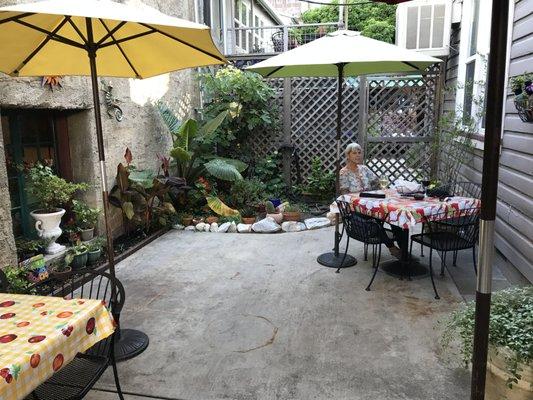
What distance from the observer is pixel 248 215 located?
6.86 meters

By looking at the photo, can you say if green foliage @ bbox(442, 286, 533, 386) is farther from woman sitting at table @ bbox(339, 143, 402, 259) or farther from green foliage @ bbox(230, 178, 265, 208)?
green foliage @ bbox(230, 178, 265, 208)

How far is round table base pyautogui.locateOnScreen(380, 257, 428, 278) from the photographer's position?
4371 mm

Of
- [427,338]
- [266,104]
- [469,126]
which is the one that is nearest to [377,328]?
[427,338]

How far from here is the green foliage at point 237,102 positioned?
765 cm

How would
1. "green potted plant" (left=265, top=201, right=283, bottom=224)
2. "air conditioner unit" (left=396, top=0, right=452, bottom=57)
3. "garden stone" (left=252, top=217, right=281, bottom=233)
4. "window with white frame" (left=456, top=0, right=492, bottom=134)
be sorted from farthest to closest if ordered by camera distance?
"air conditioner unit" (left=396, top=0, right=452, bottom=57)
"green potted plant" (left=265, top=201, right=283, bottom=224)
"garden stone" (left=252, top=217, right=281, bottom=233)
"window with white frame" (left=456, top=0, right=492, bottom=134)

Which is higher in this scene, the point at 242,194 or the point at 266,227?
the point at 242,194

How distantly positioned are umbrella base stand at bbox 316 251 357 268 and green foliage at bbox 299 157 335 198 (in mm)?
2963

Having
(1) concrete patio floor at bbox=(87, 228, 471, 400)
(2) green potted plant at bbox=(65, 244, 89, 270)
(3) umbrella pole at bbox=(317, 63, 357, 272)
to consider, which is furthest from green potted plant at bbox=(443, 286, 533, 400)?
(2) green potted plant at bbox=(65, 244, 89, 270)

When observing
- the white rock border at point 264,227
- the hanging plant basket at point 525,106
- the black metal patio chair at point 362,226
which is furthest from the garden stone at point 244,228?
the hanging plant basket at point 525,106

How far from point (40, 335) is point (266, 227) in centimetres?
459

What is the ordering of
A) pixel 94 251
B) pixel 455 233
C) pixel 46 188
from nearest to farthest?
pixel 455 233 → pixel 46 188 → pixel 94 251

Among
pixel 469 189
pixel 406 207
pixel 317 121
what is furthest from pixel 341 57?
pixel 317 121

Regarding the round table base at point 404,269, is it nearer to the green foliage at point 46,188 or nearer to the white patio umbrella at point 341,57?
the white patio umbrella at point 341,57

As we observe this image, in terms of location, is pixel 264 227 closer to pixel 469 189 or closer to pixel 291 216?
pixel 291 216
